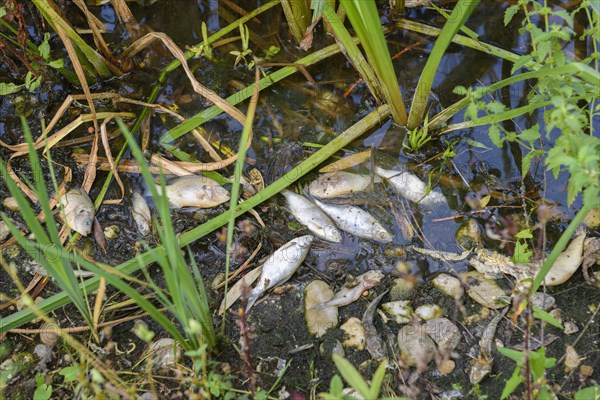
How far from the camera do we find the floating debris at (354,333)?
6.15 feet

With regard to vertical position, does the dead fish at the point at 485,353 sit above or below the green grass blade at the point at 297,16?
below

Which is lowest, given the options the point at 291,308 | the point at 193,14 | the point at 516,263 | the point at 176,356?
the point at 516,263

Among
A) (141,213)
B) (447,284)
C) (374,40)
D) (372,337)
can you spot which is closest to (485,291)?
(447,284)

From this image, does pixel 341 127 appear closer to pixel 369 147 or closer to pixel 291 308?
pixel 369 147

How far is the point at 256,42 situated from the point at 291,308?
4.26 feet

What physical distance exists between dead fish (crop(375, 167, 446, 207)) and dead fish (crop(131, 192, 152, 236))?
93 cm

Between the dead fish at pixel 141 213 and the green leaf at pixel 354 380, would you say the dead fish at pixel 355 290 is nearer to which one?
the green leaf at pixel 354 380

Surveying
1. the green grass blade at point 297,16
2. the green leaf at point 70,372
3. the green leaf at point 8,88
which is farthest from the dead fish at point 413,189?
the green leaf at point 8,88

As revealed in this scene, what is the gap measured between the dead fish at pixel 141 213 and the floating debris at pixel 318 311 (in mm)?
662

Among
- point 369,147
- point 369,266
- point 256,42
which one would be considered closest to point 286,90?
point 256,42

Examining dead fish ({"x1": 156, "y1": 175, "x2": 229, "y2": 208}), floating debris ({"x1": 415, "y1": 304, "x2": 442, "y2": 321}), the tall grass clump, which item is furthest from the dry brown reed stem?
floating debris ({"x1": 415, "y1": 304, "x2": 442, "y2": 321})

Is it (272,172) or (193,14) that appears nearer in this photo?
(272,172)

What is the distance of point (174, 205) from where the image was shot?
2.27 meters

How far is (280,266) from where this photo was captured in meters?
2.03
